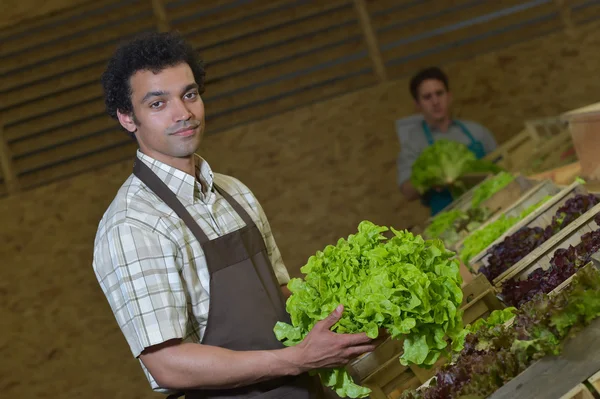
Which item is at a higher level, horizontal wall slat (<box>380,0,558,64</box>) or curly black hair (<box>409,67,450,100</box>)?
horizontal wall slat (<box>380,0,558,64</box>)

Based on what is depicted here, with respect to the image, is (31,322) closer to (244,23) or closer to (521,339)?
(244,23)

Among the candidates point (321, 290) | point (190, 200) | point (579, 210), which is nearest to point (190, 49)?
point (190, 200)

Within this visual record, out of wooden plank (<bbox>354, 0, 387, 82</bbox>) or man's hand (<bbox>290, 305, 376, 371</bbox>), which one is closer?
man's hand (<bbox>290, 305, 376, 371</bbox>)

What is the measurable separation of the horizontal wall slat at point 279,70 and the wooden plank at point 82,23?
0.91 meters

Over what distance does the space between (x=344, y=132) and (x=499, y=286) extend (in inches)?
153

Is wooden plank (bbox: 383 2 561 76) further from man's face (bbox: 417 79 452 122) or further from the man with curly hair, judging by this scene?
the man with curly hair

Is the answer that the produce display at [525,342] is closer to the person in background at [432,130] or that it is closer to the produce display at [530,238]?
the produce display at [530,238]

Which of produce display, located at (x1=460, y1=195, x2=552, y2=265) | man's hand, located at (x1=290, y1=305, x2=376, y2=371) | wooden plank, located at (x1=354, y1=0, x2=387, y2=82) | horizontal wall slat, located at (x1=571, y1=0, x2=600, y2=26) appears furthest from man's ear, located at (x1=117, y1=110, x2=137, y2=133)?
horizontal wall slat, located at (x1=571, y1=0, x2=600, y2=26)

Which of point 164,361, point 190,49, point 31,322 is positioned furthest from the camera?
point 31,322

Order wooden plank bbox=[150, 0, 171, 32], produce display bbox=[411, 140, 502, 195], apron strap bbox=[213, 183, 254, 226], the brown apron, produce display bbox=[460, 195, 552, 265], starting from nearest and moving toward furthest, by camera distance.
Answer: the brown apron → apron strap bbox=[213, 183, 254, 226] → produce display bbox=[460, 195, 552, 265] → produce display bbox=[411, 140, 502, 195] → wooden plank bbox=[150, 0, 171, 32]

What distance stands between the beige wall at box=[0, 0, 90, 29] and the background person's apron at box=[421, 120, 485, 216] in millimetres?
3030

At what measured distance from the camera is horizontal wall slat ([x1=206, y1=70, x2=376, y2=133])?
7.07 meters

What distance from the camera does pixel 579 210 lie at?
11.2 ft

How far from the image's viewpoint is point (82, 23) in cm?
695
